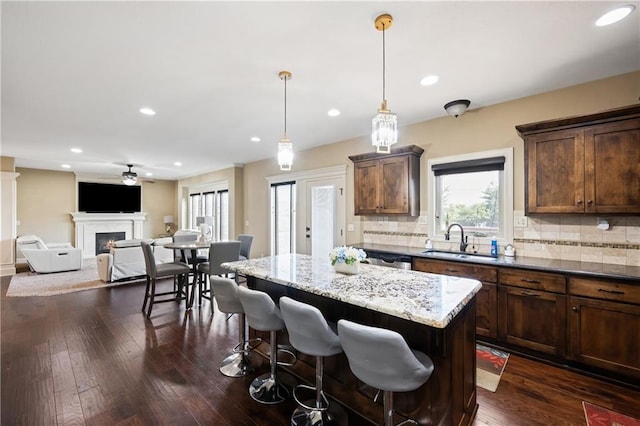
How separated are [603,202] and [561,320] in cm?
114

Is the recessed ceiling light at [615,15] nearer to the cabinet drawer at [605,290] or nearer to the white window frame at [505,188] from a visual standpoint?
the white window frame at [505,188]

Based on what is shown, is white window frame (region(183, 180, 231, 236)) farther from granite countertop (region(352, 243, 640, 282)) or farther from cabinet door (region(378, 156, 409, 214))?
granite countertop (region(352, 243, 640, 282))

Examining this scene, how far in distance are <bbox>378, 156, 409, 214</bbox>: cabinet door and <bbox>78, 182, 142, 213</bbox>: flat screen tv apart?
926 cm

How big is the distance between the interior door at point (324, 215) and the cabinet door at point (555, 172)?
274cm

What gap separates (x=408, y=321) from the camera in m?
1.76

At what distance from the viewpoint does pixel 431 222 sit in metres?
3.92

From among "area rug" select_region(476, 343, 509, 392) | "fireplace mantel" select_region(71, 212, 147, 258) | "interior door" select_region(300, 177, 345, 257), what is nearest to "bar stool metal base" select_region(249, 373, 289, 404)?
"area rug" select_region(476, 343, 509, 392)

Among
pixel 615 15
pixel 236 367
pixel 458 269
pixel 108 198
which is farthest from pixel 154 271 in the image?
pixel 108 198

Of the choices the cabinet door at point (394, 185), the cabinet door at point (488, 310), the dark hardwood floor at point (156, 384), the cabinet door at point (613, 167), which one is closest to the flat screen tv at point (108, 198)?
the dark hardwood floor at point (156, 384)

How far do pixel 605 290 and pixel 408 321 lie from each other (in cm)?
188

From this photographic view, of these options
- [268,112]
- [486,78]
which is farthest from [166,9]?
[486,78]

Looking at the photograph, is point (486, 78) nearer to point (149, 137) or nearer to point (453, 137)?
point (453, 137)

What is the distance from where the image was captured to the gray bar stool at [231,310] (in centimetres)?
240

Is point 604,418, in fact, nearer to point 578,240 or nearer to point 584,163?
point 578,240
